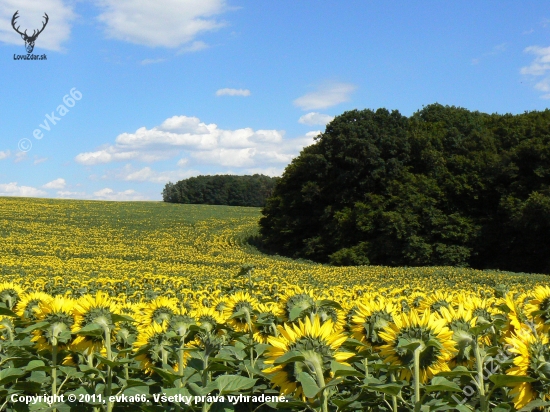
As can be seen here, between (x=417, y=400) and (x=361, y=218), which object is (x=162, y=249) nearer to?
(x=361, y=218)

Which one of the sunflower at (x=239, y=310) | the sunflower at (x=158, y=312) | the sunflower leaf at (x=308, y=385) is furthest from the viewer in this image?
the sunflower at (x=239, y=310)

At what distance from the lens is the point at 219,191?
87438 millimetres

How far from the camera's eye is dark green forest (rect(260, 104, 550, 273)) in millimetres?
29438

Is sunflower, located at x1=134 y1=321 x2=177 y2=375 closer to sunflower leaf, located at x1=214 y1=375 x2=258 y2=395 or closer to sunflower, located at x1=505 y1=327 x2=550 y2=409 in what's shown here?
sunflower leaf, located at x1=214 y1=375 x2=258 y2=395

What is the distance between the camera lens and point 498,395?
238cm

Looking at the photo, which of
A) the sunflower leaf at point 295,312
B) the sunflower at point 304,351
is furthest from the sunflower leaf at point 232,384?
the sunflower leaf at point 295,312

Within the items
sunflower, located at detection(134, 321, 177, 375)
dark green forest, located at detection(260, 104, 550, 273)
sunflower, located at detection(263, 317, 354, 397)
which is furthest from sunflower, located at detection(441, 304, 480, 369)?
dark green forest, located at detection(260, 104, 550, 273)

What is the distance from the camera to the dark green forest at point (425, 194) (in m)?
29.4

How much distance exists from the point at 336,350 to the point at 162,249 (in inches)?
1166

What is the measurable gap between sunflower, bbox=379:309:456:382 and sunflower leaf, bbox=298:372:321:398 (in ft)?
1.38

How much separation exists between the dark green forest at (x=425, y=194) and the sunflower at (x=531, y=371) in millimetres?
27460

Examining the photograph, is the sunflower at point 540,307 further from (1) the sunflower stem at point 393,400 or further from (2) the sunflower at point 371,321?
(1) the sunflower stem at point 393,400

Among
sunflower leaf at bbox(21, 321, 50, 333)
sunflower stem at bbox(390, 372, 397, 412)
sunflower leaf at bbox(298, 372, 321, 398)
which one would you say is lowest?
sunflower stem at bbox(390, 372, 397, 412)

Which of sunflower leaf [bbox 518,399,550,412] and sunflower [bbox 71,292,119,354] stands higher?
sunflower [bbox 71,292,119,354]
